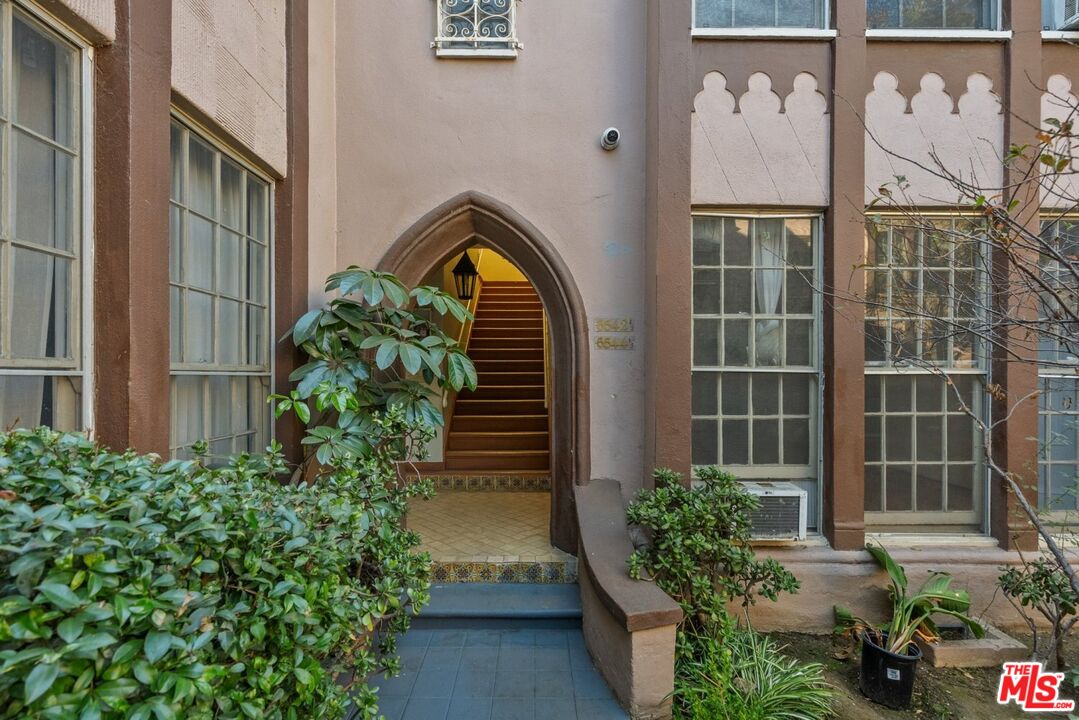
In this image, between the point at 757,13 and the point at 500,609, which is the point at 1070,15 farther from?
the point at 500,609

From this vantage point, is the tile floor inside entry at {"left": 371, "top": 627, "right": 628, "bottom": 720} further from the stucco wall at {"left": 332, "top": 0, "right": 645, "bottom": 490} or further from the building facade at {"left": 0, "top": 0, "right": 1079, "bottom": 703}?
the stucco wall at {"left": 332, "top": 0, "right": 645, "bottom": 490}

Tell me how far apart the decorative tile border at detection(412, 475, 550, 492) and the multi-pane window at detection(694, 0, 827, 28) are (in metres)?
4.63

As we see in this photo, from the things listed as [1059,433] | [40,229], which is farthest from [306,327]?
[1059,433]

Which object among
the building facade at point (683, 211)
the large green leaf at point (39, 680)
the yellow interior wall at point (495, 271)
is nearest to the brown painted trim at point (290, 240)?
the building facade at point (683, 211)

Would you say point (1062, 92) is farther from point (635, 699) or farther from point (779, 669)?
point (635, 699)

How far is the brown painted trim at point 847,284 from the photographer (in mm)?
3947

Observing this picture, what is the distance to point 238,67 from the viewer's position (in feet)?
10.3

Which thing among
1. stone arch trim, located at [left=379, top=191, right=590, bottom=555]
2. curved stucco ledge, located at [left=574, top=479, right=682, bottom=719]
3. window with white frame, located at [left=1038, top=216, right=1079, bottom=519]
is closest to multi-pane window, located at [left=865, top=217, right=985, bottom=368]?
window with white frame, located at [left=1038, top=216, right=1079, bottom=519]

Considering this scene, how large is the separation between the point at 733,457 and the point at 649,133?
2.59 meters

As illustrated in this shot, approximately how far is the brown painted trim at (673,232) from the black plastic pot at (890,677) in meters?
1.49

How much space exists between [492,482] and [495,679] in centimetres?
312

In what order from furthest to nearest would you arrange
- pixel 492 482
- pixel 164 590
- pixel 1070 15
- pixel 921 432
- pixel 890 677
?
pixel 492 482
pixel 921 432
pixel 1070 15
pixel 890 677
pixel 164 590

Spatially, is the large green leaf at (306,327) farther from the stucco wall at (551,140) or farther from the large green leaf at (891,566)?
the large green leaf at (891,566)

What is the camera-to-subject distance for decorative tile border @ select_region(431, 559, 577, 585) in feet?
13.1
